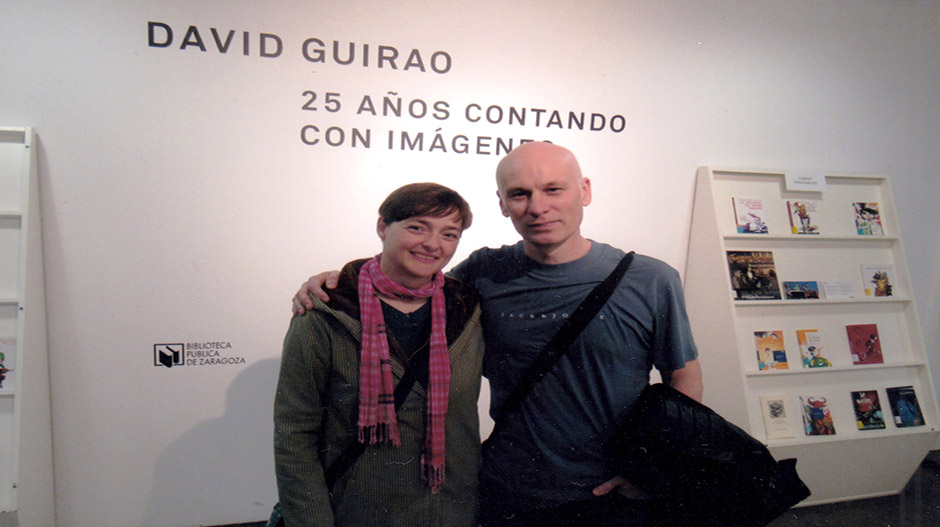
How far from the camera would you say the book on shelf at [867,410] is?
101 inches

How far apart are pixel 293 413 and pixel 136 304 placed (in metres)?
1.42

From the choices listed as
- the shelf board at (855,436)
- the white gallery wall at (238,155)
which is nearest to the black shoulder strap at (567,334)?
the white gallery wall at (238,155)

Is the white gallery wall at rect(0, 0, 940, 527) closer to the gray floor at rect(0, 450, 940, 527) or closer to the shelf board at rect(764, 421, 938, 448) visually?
the gray floor at rect(0, 450, 940, 527)

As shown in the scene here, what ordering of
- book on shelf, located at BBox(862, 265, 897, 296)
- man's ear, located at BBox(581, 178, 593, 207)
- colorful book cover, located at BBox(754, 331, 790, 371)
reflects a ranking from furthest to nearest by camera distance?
book on shelf, located at BBox(862, 265, 897, 296), colorful book cover, located at BBox(754, 331, 790, 371), man's ear, located at BBox(581, 178, 593, 207)

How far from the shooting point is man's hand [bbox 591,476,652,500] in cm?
134

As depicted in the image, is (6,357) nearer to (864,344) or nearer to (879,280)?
(864,344)

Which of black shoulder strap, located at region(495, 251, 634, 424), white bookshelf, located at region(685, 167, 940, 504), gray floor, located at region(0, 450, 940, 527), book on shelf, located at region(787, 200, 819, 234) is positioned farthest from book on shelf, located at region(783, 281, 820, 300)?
black shoulder strap, located at region(495, 251, 634, 424)

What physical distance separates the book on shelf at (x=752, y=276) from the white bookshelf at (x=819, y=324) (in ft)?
0.12

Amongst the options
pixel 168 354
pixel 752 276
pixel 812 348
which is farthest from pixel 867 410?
pixel 168 354

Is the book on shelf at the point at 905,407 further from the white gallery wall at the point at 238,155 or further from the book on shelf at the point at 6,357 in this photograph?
the book on shelf at the point at 6,357

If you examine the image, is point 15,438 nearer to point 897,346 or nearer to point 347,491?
point 347,491

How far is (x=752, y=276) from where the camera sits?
2.58 meters

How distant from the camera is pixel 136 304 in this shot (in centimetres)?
218

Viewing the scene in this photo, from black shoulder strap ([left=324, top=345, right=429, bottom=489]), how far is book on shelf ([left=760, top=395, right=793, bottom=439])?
211 centimetres
